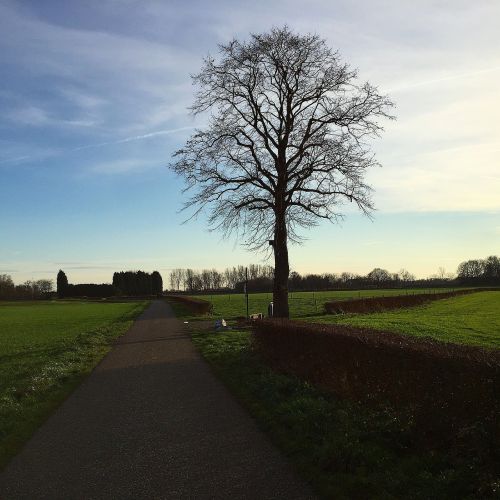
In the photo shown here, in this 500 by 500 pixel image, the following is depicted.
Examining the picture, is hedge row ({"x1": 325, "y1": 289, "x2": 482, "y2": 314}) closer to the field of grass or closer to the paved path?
the field of grass

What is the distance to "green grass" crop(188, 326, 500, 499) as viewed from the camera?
15.1ft

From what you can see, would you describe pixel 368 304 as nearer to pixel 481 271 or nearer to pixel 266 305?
pixel 266 305

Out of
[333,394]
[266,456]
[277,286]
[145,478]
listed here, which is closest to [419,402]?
[266,456]

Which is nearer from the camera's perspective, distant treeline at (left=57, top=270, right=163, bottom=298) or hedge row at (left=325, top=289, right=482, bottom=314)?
hedge row at (left=325, top=289, right=482, bottom=314)

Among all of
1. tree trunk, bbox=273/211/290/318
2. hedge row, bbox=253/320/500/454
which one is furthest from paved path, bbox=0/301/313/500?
tree trunk, bbox=273/211/290/318

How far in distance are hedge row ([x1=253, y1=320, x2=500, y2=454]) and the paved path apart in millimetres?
1693

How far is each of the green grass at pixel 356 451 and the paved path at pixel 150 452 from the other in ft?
0.94

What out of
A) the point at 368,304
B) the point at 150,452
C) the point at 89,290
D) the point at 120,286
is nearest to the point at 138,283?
the point at 120,286

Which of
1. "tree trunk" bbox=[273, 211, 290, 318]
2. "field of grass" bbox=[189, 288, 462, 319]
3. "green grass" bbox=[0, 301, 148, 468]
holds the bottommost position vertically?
"green grass" bbox=[0, 301, 148, 468]

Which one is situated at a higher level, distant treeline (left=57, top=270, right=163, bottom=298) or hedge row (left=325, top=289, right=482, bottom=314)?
distant treeline (left=57, top=270, right=163, bottom=298)

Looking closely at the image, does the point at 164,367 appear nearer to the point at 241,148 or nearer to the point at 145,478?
the point at 145,478

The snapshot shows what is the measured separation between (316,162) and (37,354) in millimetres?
13321

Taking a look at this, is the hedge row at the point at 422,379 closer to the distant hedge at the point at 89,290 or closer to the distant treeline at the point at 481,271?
the distant treeline at the point at 481,271

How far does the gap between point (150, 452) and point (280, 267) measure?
52.5ft
